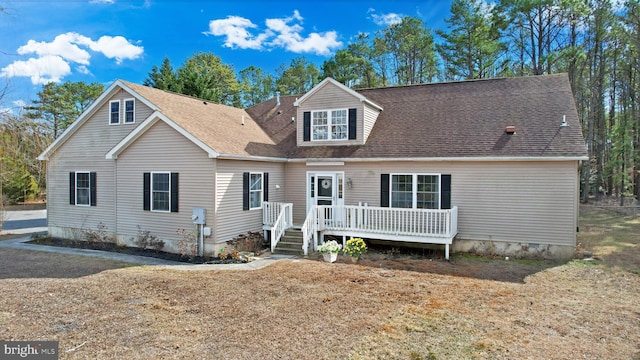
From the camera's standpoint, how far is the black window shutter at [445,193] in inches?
488

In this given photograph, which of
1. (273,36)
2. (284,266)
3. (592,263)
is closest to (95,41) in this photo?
(273,36)

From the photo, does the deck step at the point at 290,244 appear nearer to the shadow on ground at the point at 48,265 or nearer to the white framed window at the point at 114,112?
the shadow on ground at the point at 48,265

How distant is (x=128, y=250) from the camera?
41.5 feet

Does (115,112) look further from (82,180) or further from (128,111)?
(82,180)

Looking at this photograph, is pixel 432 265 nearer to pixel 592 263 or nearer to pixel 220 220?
pixel 592 263

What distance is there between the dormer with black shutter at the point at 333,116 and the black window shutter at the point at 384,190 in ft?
6.01

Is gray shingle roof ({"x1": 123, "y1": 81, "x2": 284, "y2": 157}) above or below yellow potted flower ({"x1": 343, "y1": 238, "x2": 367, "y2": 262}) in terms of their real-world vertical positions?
above

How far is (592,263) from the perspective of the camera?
10562 millimetres

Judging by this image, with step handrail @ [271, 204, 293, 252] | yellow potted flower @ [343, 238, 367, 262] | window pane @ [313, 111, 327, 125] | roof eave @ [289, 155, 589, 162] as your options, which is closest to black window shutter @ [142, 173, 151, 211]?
step handrail @ [271, 204, 293, 252]

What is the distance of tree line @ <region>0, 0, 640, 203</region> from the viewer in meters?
25.1

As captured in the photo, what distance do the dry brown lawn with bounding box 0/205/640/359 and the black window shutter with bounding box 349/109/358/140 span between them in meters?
5.77

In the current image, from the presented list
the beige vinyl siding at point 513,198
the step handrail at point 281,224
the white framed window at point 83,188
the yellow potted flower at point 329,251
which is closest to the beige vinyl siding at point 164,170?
the white framed window at point 83,188

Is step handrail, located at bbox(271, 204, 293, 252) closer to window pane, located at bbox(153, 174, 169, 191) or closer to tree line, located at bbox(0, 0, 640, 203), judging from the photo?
window pane, located at bbox(153, 174, 169, 191)

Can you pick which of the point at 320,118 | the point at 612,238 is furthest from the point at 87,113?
the point at 612,238
